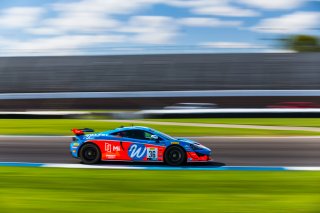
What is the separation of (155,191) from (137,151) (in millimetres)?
3030

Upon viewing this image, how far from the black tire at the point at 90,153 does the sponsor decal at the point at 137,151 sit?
0.72 metres

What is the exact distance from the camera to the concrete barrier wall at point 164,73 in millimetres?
39438

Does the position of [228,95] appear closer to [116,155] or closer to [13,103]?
[13,103]

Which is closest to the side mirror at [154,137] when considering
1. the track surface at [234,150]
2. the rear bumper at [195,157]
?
the rear bumper at [195,157]

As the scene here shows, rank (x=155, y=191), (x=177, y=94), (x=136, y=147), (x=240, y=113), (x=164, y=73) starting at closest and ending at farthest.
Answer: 1. (x=155, y=191)
2. (x=136, y=147)
3. (x=240, y=113)
4. (x=177, y=94)
5. (x=164, y=73)

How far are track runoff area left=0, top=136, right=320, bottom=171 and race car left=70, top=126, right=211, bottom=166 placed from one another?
0.58 ft

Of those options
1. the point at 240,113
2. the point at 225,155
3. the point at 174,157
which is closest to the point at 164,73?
the point at 240,113

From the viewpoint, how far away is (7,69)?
1746 inches

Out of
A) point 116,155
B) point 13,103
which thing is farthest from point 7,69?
point 116,155

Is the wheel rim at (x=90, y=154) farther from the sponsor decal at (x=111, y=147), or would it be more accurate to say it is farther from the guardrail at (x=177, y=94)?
the guardrail at (x=177, y=94)

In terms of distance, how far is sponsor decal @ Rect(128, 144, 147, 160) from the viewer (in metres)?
11.5

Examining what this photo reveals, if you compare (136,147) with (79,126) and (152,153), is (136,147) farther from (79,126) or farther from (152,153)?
(79,126)

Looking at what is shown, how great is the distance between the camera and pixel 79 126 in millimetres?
23672

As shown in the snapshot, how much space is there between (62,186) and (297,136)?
12.0m
